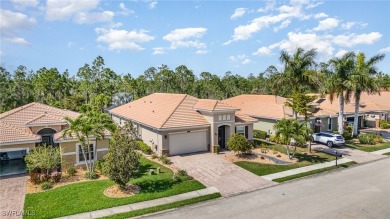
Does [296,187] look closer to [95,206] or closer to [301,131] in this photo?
[301,131]

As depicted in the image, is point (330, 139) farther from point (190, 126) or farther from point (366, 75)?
point (190, 126)

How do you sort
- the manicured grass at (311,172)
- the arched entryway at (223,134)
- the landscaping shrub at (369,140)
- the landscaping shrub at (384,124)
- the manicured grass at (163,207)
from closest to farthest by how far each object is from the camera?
the manicured grass at (163,207) → the manicured grass at (311,172) → the arched entryway at (223,134) → the landscaping shrub at (369,140) → the landscaping shrub at (384,124)

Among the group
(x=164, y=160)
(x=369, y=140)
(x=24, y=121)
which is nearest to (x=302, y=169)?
(x=164, y=160)

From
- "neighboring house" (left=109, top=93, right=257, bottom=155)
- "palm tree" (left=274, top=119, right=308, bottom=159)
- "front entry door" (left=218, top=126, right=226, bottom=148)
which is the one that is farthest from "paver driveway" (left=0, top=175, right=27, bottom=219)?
"palm tree" (left=274, top=119, right=308, bottom=159)

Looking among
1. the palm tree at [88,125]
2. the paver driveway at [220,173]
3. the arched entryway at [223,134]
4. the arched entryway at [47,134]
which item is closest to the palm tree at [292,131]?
the paver driveway at [220,173]

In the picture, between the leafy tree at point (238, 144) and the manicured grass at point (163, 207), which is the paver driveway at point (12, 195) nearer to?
the manicured grass at point (163, 207)

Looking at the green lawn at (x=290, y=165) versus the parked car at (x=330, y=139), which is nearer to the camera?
the green lawn at (x=290, y=165)

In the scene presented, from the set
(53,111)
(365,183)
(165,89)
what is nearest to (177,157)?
(53,111)
